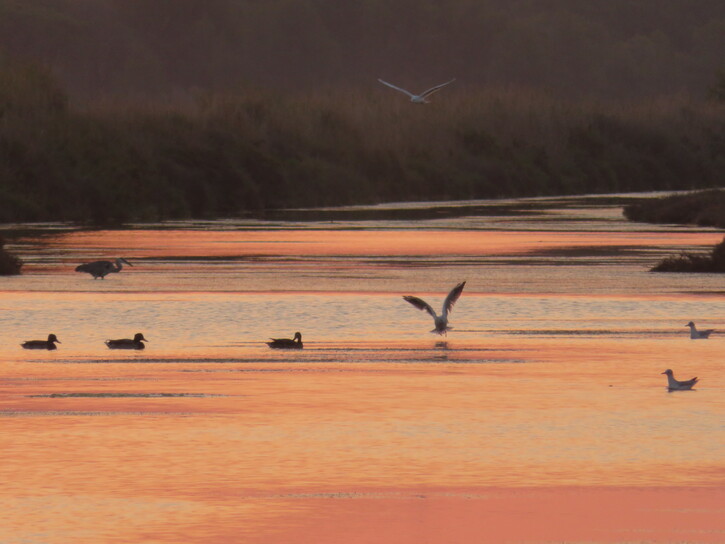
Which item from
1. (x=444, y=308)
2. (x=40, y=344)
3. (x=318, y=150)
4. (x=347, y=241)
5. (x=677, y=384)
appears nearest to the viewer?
(x=677, y=384)

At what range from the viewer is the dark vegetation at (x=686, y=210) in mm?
48344

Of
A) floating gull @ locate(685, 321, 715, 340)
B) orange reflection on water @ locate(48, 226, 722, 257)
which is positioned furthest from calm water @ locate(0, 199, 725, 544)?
orange reflection on water @ locate(48, 226, 722, 257)

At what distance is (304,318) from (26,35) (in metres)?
77.9

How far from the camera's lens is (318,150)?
59.2m

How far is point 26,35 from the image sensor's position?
321 ft

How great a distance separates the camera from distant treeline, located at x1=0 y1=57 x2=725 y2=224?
49.6 m

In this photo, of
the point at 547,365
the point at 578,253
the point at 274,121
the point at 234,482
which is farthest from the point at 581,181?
the point at 234,482

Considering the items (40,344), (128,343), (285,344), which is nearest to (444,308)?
(285,344)

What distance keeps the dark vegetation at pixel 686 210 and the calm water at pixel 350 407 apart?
61.9 feet

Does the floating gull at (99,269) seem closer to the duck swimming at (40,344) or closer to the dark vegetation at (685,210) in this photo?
the duck swimming at (40,344)

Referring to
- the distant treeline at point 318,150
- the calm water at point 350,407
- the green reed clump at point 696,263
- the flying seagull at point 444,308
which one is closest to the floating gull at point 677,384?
the calm water at point 350,407

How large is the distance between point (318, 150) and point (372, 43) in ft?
204

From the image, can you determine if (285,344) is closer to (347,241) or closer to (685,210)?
(347,241)

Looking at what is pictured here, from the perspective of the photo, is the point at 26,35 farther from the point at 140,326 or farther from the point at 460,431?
the point at 460,431
